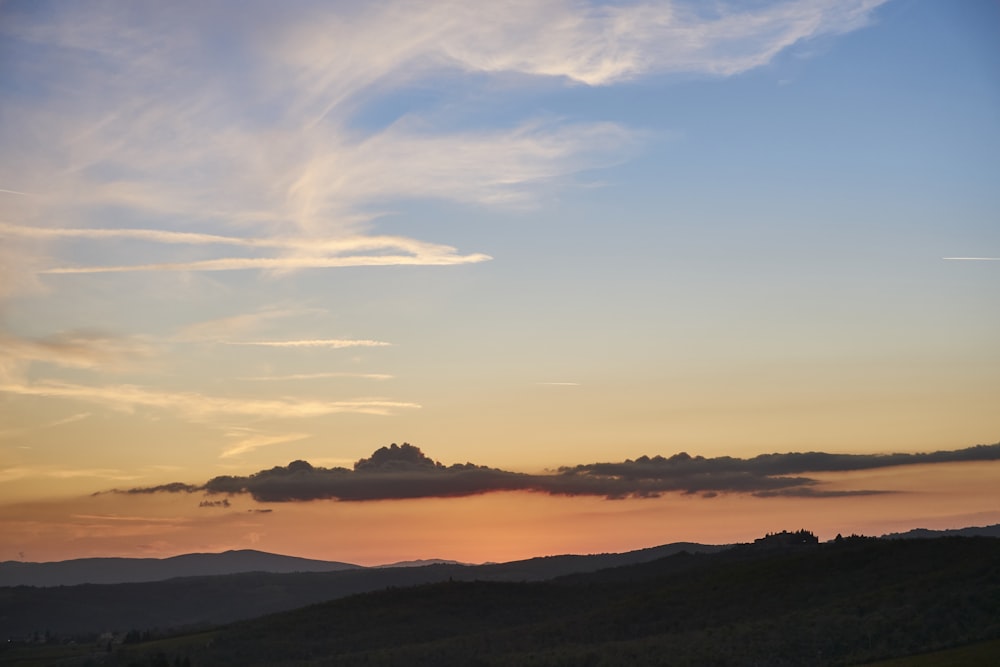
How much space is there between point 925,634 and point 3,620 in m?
179

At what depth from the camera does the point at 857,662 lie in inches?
1933

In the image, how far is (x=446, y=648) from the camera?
3196 inches

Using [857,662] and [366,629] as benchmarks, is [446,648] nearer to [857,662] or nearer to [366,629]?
[366,629]

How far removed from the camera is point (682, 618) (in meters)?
83.0

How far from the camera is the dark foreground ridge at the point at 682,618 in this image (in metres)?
56.3

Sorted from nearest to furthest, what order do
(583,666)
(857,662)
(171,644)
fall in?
(857,662)
(583,666)
(171,644)

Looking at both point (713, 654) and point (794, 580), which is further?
point (794, 580)

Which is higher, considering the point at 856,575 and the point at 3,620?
the point at 856,575

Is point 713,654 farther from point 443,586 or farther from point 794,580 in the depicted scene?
point 443,586

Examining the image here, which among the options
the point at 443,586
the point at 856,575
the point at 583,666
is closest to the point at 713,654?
the point at 583,666

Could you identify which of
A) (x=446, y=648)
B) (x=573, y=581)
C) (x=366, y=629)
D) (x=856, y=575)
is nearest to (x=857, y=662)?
(x=856, y=575)

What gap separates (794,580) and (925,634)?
3346cm

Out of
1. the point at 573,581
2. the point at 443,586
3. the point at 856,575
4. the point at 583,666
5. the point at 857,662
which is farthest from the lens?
the point at 573,581

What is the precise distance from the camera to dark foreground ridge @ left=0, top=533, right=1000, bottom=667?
56312 mm
